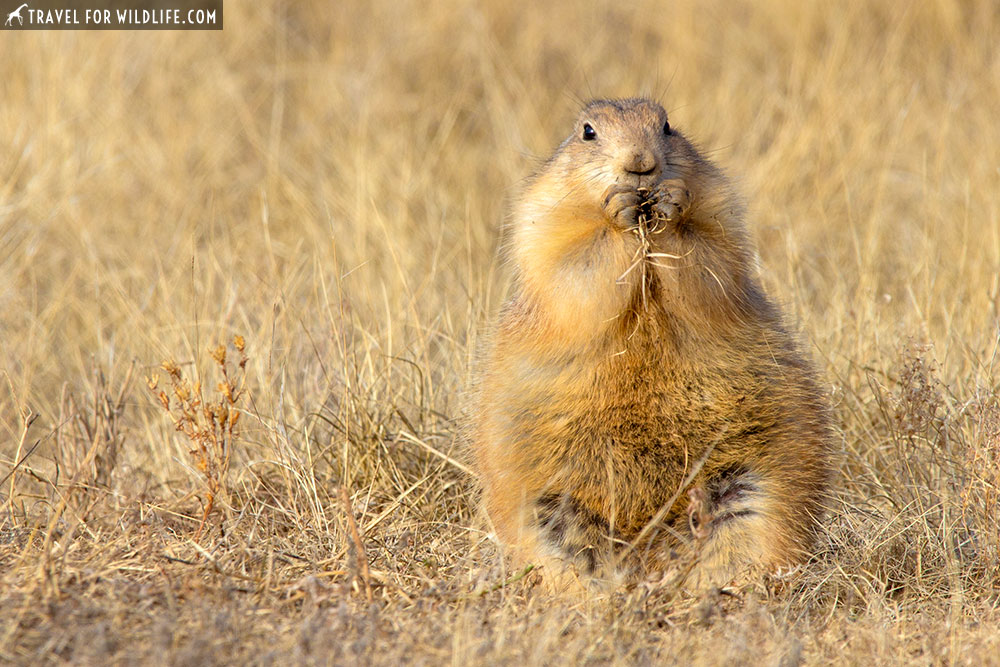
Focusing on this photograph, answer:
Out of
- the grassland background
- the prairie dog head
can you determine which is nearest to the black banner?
the grassland background

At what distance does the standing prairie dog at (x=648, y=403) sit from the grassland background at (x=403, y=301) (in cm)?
22

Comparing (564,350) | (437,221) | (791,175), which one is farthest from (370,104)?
(564,350)

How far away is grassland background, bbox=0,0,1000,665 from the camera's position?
11.4ft

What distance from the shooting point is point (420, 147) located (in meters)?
8.05

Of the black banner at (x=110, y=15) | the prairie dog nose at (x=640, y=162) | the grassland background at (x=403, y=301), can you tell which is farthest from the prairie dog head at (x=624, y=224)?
the black banner at (x=110, y=15)

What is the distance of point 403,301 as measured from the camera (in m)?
5.97

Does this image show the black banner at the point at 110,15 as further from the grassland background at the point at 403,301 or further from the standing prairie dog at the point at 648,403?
the standing prairie dog at the point at 648,403

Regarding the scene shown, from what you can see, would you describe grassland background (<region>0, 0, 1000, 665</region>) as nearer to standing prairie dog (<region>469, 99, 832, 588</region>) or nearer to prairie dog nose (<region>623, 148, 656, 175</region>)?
standing prairie dog (<region>469, 99, 832, 588</region>)

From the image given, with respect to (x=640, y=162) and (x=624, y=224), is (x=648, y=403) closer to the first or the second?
(x=624, y=224)

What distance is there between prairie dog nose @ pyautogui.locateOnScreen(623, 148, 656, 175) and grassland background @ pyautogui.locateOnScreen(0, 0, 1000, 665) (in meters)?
1.29

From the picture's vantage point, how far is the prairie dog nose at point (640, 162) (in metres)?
3.85

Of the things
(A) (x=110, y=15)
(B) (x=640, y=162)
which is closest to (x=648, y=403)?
(B) (x=640, y=162)

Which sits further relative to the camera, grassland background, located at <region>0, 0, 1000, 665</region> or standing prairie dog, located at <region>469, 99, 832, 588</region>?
standing prairie dog, located at <region>469, 99, 832, 588</region>

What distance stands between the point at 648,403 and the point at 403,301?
2334 mm
